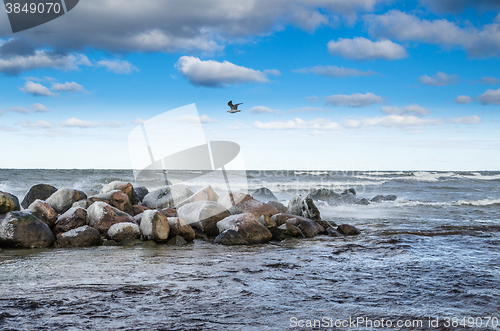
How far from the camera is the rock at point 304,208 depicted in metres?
9.04

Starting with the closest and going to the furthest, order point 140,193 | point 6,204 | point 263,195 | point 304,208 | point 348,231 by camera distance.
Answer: point 6,204, point 348,231, point 304,208, point 140,193, point 263,195

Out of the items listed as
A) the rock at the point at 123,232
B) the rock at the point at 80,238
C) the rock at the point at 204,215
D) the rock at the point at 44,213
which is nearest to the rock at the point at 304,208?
the rock at the point at 204,215

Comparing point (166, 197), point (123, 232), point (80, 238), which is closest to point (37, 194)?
point (166, 197)

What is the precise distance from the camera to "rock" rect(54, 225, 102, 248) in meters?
6.12

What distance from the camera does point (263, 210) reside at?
332 inches

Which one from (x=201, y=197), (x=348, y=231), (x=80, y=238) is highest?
(x=201, y=197)

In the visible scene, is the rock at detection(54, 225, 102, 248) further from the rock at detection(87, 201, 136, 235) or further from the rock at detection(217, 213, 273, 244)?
the rock at detection(217, 213, 273, 244)

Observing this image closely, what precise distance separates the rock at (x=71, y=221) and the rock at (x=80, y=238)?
36 centimetres

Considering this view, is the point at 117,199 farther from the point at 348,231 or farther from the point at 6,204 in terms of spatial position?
the point at 348,231

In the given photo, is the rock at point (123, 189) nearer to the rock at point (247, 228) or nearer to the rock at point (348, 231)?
the rock at point (247, 228)

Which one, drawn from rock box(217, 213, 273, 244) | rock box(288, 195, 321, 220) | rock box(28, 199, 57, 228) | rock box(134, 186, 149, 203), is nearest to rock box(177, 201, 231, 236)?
rock box(217, 213, 273, 244)

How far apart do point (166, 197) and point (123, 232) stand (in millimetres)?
2863

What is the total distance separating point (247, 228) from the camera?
22.6 ft

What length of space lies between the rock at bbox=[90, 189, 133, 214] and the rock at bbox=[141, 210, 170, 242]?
1.46m
